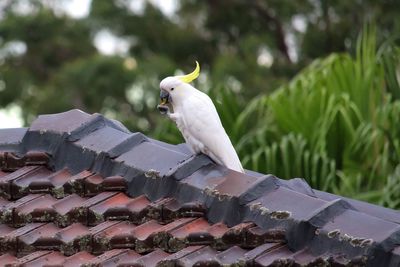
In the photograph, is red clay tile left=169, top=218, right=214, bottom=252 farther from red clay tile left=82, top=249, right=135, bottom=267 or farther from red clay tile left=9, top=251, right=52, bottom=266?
red clay tile left=9, top=251, right=52, bottom=266

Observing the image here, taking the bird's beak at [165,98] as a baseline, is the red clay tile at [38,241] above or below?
below

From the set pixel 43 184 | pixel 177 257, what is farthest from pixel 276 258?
pixel 43 184

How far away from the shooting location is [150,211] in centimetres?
536

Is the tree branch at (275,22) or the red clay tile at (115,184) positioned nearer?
the red clay tile at (115,184)

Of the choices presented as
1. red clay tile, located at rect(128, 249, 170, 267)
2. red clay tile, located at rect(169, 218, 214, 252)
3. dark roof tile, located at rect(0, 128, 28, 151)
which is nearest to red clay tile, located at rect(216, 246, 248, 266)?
red clay tile, located at rect(169, 218, 214, 252)

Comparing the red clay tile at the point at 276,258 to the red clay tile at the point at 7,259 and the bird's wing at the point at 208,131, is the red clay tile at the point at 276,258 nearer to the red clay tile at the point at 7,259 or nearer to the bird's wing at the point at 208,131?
the bird's wing at the point at 208,131

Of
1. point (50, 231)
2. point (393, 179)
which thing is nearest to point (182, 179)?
point (50, 231)

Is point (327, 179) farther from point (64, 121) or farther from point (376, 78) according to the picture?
point (64, 121)

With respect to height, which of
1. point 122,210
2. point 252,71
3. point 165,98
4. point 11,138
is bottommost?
point 252,71

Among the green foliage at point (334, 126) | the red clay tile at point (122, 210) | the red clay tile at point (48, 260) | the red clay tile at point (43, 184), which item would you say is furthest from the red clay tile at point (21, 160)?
the green foliage at point (334, 126)

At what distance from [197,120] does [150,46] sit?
1494 cm

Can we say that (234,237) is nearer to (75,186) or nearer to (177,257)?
(177,257)

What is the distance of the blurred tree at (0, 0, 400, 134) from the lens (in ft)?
60.1

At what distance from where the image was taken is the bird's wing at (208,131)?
18.2 ft
